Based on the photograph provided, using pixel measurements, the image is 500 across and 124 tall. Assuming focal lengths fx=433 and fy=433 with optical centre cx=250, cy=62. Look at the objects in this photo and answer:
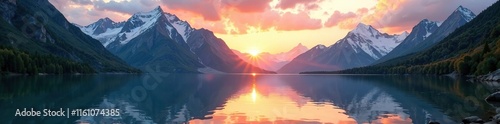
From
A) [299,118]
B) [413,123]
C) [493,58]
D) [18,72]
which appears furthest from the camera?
[18,72]

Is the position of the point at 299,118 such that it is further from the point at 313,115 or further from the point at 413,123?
the point at 413,123

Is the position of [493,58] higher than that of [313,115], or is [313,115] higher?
[493,58]

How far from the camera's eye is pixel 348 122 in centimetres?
5097

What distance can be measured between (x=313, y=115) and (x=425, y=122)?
13.9m

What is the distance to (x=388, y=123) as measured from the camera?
49656 millimetres

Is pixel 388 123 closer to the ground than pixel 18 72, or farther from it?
closer to the ground

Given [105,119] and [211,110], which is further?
[211,110]

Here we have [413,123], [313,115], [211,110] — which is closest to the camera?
[413,123]

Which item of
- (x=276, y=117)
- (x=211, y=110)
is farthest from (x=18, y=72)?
(x=276, y=117)

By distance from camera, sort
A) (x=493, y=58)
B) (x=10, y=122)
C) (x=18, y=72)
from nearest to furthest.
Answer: (x=10, y=122), (x=493, y=58), (x=18, y=72)

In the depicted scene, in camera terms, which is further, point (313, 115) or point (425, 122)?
point (313, 115)

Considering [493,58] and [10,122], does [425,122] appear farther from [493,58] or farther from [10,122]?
[493,58]

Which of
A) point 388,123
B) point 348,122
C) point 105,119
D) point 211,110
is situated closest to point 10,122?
point 105,119

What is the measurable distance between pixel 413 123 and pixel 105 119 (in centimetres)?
3502
